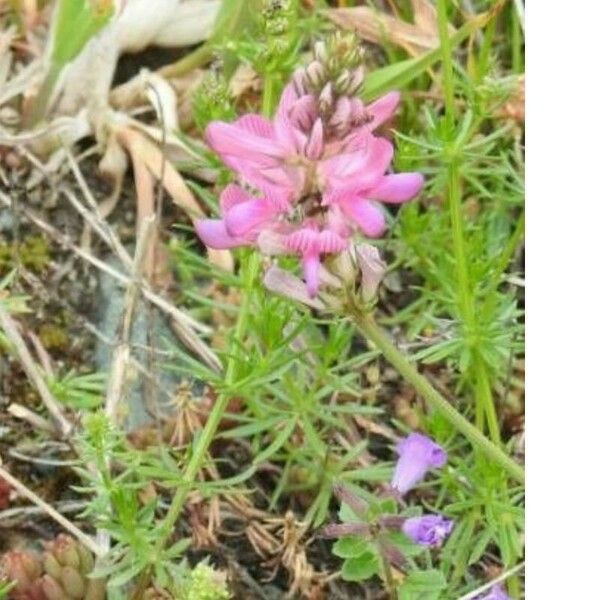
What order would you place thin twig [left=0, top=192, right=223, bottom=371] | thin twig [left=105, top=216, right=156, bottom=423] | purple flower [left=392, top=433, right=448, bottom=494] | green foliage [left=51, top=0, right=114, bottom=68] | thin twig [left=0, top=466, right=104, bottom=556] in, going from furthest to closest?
1. green foliage [left=51, top=0, right=114, bottom=68]
2. thin twig [left=0, top=192, right=223, bottom=371]
3. thin twig [left=105, top=216, right=156, bottom=423]
4. thin twig [left=0, top=466, right=104, bottom=556]
5. purple flower [left=392, top=433, right=448, bottom=494]

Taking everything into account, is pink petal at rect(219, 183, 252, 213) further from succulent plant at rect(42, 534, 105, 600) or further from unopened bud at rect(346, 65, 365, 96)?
succulent plant at rect(42, 534, 105, 600)

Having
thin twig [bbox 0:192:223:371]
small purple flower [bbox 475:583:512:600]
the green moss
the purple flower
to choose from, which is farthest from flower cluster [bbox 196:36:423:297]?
the green moss

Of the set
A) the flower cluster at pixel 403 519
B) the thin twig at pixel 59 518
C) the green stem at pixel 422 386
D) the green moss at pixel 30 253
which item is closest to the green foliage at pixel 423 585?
the flower cluster at pixel 403 519

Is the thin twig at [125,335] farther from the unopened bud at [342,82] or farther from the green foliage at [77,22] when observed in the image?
the unopened bud at [342,82]

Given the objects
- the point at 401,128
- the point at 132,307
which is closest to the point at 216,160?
the point at 132,307

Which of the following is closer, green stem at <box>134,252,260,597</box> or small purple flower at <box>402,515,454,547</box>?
small purple flower at <box>402,515,454,547</box>
